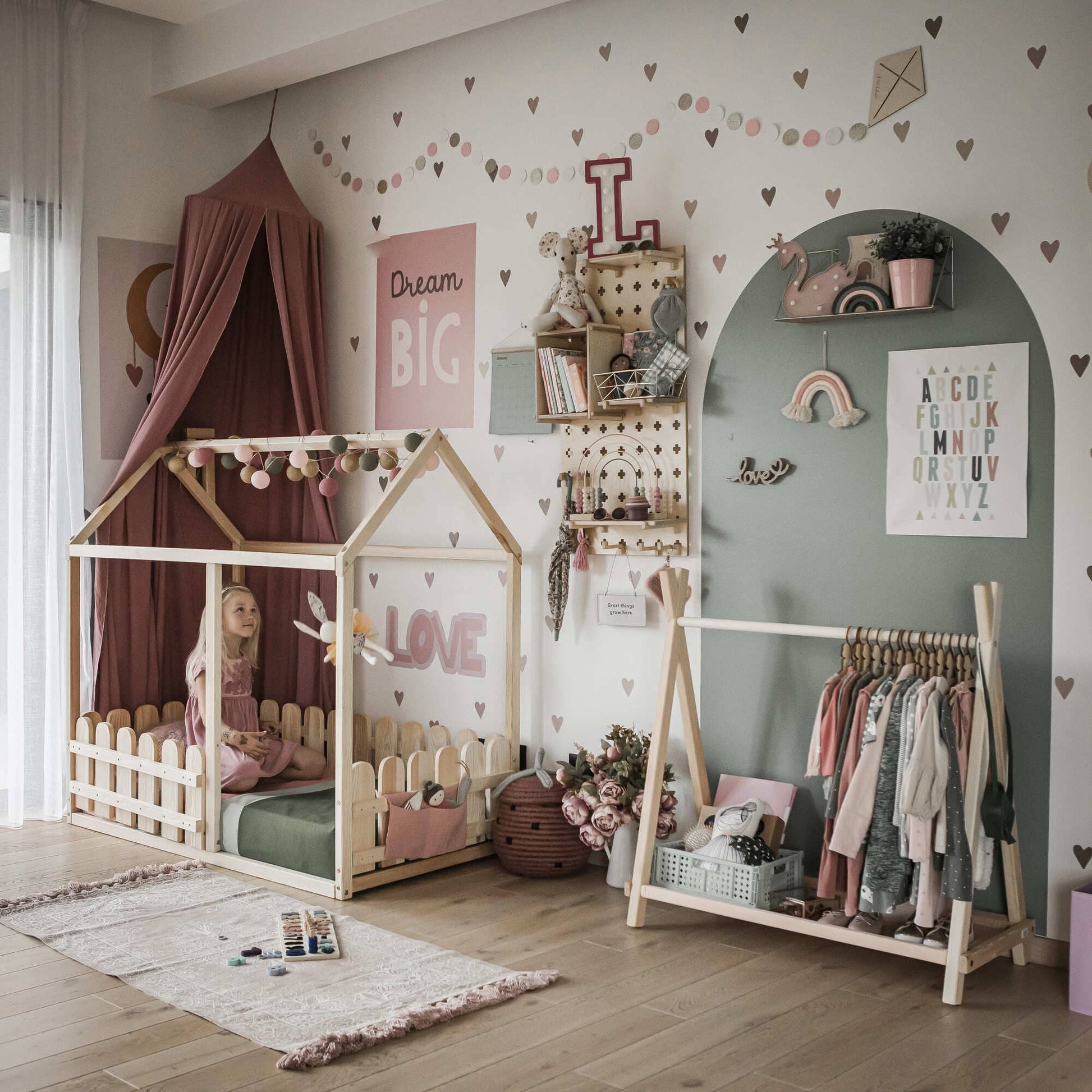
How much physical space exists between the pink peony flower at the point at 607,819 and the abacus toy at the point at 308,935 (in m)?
0.81

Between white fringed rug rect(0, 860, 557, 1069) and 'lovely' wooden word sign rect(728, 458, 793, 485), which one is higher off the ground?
'lovely' wooden word sign rect(728, 458, 793, 485)

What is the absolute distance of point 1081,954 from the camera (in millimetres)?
2699

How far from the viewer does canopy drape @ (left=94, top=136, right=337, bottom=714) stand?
169 inches

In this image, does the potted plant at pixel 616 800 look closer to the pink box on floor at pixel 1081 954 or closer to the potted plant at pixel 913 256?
the pink box on floor at pixel 1081 954

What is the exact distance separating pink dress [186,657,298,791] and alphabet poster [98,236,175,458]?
0.97 metres

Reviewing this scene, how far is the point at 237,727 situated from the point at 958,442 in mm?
2501

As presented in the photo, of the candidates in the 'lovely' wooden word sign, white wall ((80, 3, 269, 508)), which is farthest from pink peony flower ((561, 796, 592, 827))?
white wall ((80, 3, 269, 508))

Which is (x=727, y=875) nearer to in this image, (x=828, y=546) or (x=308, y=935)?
(x=828, y=546)

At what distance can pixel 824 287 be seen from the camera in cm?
325

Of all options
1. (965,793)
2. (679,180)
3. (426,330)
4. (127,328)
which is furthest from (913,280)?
(127,328)

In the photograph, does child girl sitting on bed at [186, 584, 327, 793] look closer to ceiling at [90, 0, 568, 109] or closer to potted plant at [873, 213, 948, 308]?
ceiling at [90, 0, 568, 109]

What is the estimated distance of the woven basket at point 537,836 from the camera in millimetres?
3645

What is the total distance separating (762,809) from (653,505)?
37.7 inches

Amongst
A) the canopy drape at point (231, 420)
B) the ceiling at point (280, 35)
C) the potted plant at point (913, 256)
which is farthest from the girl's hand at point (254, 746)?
the potted plant at point (913, 256)
